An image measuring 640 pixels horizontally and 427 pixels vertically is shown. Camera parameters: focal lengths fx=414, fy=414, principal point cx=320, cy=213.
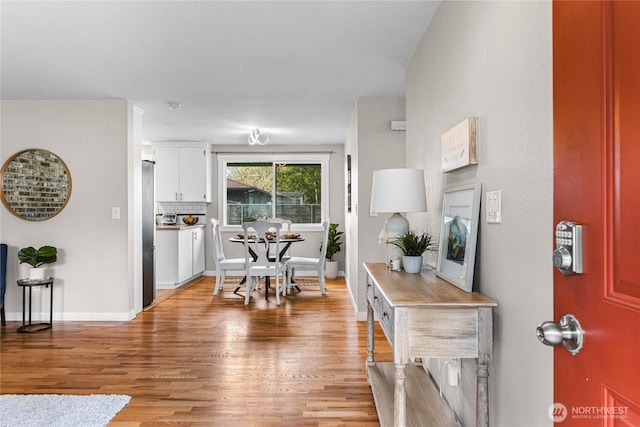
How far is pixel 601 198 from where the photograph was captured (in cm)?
72

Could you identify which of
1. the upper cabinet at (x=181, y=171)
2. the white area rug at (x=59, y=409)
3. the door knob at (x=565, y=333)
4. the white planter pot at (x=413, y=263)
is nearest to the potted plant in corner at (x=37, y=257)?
the white area rug at (x=59, y=409)

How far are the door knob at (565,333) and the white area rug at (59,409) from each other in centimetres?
236

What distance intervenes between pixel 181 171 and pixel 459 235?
610cm

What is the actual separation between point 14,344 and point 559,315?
173 inches

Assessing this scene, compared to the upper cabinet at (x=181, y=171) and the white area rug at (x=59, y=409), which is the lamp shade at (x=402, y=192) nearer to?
the white area rug at (x=59, y=409)

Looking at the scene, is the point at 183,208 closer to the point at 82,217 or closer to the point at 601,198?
the point at 82,217

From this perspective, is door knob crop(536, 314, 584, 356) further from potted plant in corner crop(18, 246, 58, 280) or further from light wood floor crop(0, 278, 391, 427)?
potted plant in corner crop(18, 246, 58, 280)

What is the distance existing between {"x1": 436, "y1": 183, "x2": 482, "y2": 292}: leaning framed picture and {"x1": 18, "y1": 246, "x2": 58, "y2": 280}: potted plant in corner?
4038mm

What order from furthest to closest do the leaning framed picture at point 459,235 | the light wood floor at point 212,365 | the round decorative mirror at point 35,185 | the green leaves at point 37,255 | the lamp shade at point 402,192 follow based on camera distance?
the round decorative mirror at point 35,185, the green leaves at point 37,255, the light wood floor at point 212,365, the lamp shade at point 402,192, the leaning framed picture at point 459,235

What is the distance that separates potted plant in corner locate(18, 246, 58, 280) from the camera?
13.8ft

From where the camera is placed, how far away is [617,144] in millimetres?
686

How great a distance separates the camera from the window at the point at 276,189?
754 centimetres

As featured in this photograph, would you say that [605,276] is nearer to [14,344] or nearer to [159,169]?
[14,344]

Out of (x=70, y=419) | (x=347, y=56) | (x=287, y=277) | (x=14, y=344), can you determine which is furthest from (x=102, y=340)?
(x=347, y=56)
